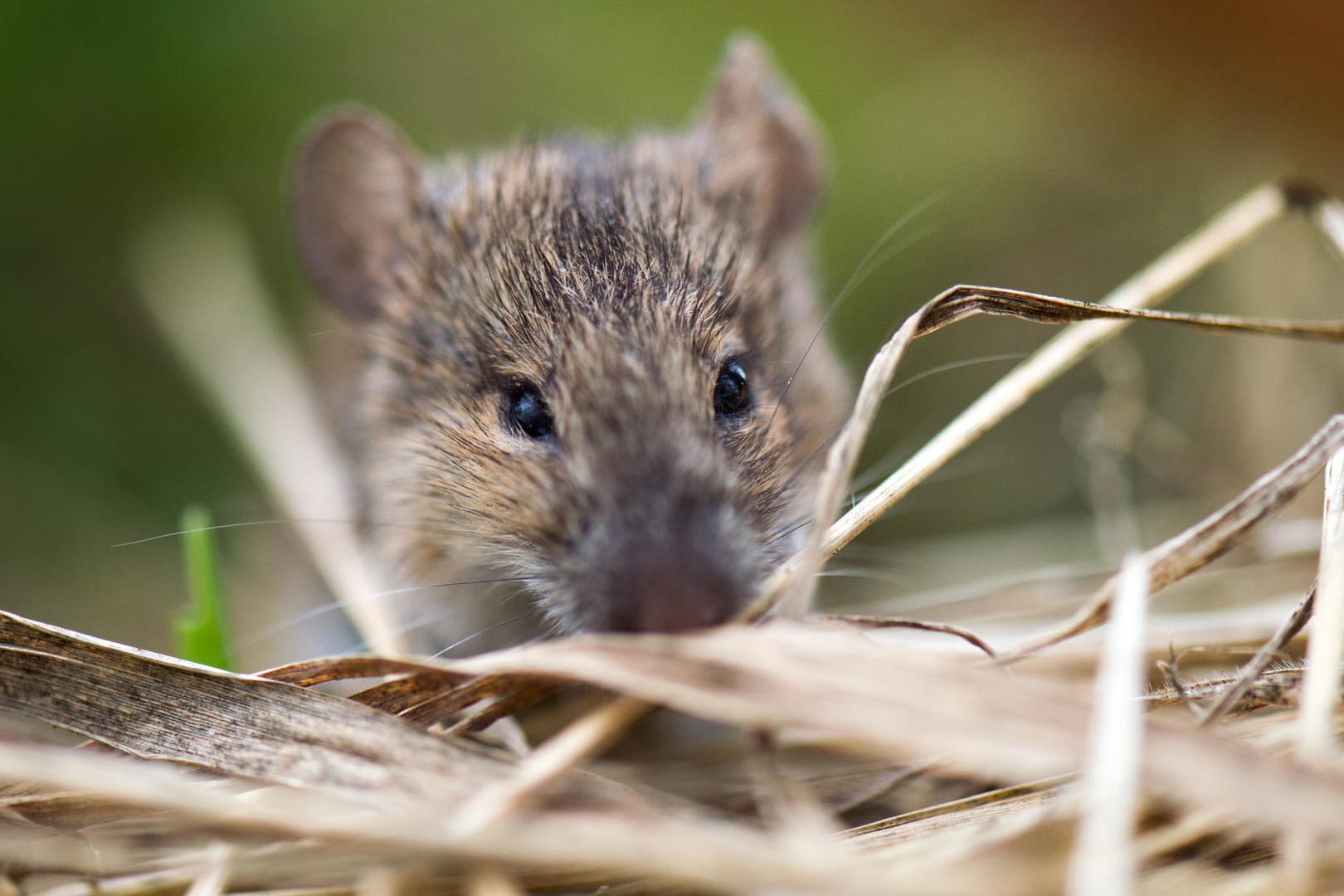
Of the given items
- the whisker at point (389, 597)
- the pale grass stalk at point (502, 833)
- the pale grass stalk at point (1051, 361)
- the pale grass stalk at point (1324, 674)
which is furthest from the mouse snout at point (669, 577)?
the pale grass stalk at point (1324, 674)

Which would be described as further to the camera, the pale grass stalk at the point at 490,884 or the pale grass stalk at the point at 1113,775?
the pale grass stalk at the point at 490,884

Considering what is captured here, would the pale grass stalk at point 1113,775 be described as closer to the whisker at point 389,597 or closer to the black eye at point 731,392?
the black eye at point 731,392

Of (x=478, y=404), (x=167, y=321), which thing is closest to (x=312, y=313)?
(x=167, y=321)

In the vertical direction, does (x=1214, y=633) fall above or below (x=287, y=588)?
below

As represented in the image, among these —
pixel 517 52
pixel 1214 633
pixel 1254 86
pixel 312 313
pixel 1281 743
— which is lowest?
pixel 1281 743

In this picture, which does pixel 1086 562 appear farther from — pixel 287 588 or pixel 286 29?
pixel 286 29

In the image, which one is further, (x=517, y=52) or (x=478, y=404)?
(x=517, y=52)

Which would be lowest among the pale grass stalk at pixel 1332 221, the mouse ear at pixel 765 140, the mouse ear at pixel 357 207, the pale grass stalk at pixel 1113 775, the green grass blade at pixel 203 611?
the pale grass stalk at pixel 1113 775
